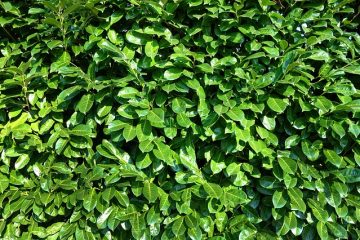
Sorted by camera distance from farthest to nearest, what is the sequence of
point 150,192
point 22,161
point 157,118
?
point 22,161 → point 150,192 → point 157,118

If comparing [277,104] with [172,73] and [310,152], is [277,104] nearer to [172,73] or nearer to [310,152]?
[310,152]

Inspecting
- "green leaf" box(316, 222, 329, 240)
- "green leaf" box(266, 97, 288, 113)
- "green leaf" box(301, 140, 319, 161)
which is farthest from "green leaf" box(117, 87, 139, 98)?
"green leaf" box(316, 222, 329, 240)

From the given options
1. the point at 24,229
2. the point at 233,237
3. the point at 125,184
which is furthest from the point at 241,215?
the point at 24,229

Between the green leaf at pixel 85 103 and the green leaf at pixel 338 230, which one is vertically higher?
the green leaf at pixel 85 103

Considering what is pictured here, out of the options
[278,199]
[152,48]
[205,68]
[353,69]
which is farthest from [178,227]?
[353,69]

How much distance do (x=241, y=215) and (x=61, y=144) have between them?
1.23 m

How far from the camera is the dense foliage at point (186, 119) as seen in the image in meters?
2.41

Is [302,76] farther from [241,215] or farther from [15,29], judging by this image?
[15,29]

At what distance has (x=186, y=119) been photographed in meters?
2.41

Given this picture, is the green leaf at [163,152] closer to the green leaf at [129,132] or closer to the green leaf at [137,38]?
the green leaf at [129,132]

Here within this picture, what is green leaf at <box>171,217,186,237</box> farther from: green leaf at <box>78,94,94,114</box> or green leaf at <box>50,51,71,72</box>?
green leaf at <box>50,51,71,72</box>

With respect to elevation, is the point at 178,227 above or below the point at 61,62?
below

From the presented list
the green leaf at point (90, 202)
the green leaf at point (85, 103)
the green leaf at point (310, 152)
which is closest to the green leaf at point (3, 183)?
the green leaf at point (90, 202)

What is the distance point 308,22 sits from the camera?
2580 millimetres
